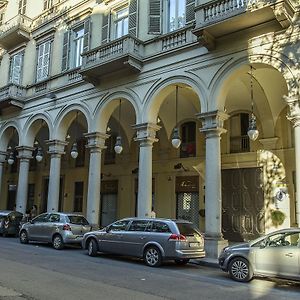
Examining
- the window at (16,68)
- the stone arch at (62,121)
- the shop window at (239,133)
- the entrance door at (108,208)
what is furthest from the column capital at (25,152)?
the shop window at (239,133)

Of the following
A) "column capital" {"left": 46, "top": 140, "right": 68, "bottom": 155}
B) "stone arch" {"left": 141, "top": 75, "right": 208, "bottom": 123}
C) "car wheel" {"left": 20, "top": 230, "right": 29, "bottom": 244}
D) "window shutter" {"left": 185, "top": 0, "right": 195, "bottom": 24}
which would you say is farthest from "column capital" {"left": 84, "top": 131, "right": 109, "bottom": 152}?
"window shutter" {"left": 185, "top": 0, "right": 195, "bottom": 24}

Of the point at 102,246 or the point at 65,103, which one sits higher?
the point at 65,103

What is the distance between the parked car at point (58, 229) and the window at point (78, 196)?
8179 millimetres

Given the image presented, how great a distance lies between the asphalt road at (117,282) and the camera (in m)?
8.04

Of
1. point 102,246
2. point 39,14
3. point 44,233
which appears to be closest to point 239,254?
point 102,246

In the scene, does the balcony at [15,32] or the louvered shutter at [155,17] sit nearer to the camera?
the louvered shutter at [155,17]

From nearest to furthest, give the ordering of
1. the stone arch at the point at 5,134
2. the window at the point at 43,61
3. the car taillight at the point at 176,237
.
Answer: the car taillight at the point at 176,237
the window at the point at 43,61
the stone arch at the point at 5,134

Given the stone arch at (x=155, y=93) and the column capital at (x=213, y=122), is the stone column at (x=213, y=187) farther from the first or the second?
the stone arch at (x=155, y=93)

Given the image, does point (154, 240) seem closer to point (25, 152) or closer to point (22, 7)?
point (25, 152)

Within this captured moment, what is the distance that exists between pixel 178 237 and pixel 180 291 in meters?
3.57

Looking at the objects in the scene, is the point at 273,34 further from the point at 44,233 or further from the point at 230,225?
the point at 44,233

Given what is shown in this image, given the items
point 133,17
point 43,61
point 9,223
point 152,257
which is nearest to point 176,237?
point 152,257

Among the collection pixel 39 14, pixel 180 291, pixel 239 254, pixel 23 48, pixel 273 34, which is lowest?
pixel 180 291

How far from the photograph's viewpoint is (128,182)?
2366 centimetres
